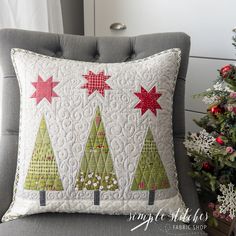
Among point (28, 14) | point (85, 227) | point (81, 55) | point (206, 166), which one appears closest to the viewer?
point (85, 227)

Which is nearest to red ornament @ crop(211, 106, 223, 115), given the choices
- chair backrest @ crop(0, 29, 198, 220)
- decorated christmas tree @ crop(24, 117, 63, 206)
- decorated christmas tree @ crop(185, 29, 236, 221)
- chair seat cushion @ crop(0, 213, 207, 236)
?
decorated christmas tree @ crop(185, 29, 236, 221)

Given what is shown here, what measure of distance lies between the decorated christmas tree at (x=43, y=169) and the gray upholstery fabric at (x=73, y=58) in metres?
0.09

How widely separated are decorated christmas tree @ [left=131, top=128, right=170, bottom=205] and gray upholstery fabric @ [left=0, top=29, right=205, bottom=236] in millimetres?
108

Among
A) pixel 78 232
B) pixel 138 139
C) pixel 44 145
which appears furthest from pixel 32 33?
pixel 78 232

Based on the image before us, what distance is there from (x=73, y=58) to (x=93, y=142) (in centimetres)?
34

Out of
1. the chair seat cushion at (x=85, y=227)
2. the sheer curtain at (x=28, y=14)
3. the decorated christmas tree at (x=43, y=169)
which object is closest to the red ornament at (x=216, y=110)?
the chair seat cushion at (x=85, y=227)

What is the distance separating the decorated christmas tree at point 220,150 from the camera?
750 mm

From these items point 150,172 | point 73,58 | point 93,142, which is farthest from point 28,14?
point 150,172

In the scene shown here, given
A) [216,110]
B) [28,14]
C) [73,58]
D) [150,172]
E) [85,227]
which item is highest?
[28,14]

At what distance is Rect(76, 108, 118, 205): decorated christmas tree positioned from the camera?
715 mm

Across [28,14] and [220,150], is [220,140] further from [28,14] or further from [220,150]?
[28,14]

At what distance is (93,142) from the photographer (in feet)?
2.39

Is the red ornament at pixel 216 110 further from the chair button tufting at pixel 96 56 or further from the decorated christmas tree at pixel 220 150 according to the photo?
the chair button tufting at pixel 96 56

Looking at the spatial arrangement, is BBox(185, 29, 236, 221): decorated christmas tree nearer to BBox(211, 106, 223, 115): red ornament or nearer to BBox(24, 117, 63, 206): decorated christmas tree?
BBox(211, 106, 223, 115): red ornament
